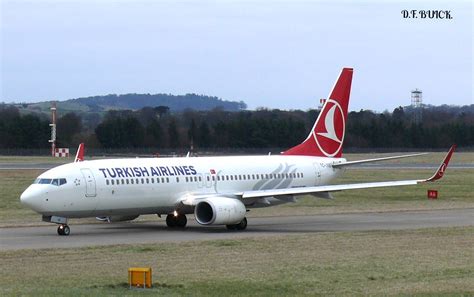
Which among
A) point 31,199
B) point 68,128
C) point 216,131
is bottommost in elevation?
point 31,199

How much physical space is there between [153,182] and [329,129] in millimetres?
10055

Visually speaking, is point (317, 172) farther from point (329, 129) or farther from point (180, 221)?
point (180, 221)

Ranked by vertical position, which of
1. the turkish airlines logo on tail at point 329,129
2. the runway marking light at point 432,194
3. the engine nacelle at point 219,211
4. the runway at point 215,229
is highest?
the turkish airlines logo on tail at point 329,129

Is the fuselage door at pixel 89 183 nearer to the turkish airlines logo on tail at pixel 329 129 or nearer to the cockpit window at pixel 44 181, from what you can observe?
the cockpit window at pixel 44 181

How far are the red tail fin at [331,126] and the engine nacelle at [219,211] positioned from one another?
7.27 meters

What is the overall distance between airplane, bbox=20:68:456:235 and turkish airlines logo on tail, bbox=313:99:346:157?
4 cm

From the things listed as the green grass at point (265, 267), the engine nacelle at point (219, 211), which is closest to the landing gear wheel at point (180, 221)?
the engine nacelle at point (219, 211)

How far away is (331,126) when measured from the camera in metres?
42.7

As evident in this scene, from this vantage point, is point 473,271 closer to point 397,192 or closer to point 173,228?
point 173,228

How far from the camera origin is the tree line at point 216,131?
350 ft

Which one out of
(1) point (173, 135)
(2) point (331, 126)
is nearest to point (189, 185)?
(2) point (331, 126)

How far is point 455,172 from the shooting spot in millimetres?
72938

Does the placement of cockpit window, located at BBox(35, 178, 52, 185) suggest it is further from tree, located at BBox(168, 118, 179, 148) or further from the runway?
tree, located at BBox(168, 118, 179, 148)

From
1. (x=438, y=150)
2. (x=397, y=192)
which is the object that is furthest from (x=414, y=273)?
(x=438, y=150)
